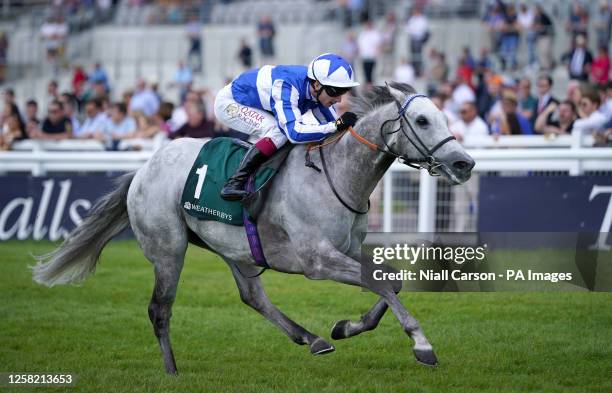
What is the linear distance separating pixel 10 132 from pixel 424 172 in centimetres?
665

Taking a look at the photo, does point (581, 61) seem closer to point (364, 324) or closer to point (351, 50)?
point (351, 50)

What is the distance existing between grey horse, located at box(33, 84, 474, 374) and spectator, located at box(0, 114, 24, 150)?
7.46m

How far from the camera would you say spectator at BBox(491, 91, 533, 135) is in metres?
13.5

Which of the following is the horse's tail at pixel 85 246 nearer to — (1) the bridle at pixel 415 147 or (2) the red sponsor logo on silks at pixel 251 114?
(2) the red sponsor logo on silks at pixel 251 114

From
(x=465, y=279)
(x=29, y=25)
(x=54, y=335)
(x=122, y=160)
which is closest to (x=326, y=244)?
(x=465, y=279)

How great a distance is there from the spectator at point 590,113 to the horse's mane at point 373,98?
5924 mm

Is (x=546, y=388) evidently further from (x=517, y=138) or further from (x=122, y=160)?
(x=122, y=160)

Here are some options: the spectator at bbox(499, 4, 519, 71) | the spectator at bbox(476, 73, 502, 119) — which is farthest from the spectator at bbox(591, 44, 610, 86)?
the spectator at bbox(499, 4, 519, 71)

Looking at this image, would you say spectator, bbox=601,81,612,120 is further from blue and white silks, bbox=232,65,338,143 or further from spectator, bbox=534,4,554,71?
blue and white silks, bbox=232,65,338,143

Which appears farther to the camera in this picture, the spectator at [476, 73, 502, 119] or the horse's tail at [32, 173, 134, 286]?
the spectator at [476, 73, 502, 119]

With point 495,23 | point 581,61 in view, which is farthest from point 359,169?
point 495,23

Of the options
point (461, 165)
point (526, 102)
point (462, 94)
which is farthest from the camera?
point (462, 94)

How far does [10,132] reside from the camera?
1531cm

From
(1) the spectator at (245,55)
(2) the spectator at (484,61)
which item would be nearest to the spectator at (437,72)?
(2) the spectator at (484,61)
